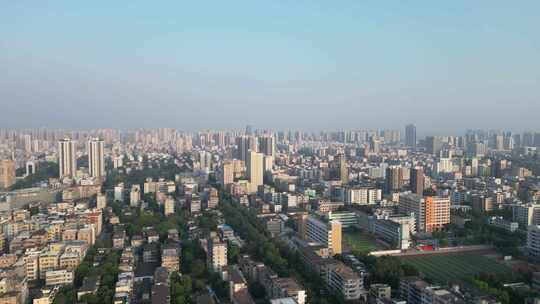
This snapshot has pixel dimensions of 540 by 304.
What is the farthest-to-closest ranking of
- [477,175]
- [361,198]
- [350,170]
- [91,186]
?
[350,170], [477,175], [91,186], [361,198]

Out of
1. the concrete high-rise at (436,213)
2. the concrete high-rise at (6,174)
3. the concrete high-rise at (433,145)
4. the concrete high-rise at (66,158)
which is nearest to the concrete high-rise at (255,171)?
the concrete high-rise at (66,158)

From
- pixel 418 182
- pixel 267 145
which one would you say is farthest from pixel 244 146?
pixel 418 182

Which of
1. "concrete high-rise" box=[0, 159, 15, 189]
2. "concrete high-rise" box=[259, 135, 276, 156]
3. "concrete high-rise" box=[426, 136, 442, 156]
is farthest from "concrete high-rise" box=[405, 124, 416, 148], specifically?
"concrete high-rise" box=[0, 159, 15, 189]

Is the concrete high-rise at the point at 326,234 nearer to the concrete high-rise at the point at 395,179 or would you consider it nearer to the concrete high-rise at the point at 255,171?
the concrete high-rise at the point at 395,179

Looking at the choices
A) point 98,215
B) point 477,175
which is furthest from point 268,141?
point 98,215

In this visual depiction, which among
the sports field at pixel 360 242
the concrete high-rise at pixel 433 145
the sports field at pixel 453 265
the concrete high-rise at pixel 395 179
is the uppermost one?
the concrete high-rise at pixel 433 145

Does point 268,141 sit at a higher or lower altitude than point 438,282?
higher

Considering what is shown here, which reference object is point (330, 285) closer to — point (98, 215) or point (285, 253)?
point (285, 253)

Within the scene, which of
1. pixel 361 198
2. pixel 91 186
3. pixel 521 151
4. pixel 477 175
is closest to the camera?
pixel 361 198
